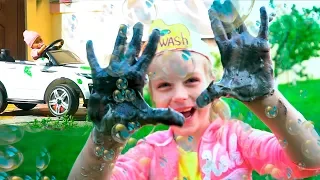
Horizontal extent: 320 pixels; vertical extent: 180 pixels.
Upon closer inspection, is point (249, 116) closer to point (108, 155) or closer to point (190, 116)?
point (190, 116)

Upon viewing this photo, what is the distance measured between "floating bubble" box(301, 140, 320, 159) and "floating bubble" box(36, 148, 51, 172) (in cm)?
88

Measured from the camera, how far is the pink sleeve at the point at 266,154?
78.9 inches

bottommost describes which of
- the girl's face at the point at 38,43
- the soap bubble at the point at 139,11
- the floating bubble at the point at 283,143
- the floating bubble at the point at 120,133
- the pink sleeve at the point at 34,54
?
the floating bubble at the point at 283,143

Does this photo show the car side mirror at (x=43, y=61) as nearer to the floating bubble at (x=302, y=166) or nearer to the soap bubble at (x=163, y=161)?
the soap bubble at (x=163, y=161)

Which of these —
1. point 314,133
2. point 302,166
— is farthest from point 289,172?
point 314,133

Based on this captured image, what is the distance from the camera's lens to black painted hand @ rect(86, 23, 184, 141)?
1.93 m

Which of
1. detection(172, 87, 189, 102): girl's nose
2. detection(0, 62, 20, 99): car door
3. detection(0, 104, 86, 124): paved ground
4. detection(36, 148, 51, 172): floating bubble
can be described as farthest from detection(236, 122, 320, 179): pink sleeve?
detection(0, 62, 20, 99): car door

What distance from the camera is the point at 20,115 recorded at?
200 cm

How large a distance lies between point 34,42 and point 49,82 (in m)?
0.16

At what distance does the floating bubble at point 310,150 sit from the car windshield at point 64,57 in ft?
2.66

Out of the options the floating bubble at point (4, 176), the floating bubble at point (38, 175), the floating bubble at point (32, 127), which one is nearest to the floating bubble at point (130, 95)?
the floating bubble at point (32, 127)

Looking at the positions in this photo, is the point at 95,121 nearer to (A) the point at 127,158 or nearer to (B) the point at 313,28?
(A) the point at 127,158

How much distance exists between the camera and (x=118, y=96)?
6.32ft

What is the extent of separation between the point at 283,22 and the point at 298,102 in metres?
0.27
